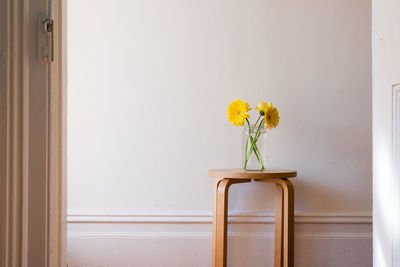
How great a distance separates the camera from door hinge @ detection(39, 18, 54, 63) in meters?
0.75

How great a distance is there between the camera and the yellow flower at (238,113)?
1.92 metres

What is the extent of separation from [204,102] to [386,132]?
149 cm

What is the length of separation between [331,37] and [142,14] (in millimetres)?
961

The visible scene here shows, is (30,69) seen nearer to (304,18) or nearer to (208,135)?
(208,135)

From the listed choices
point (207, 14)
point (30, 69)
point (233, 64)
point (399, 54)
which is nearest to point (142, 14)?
point (207, 14)

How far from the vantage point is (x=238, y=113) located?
1.94 meters

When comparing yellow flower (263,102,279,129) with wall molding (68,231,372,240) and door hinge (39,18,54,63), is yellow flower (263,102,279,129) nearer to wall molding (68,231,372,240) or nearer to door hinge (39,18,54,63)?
wall molding (68,231,372,240)

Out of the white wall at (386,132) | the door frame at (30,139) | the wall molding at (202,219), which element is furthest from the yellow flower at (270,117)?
the door frame at (30,139)

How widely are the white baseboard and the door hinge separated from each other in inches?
59.8

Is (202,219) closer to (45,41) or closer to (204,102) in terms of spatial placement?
(204,102)

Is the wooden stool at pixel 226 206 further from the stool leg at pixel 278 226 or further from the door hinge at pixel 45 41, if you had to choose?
the door hinge at pixel 45 41

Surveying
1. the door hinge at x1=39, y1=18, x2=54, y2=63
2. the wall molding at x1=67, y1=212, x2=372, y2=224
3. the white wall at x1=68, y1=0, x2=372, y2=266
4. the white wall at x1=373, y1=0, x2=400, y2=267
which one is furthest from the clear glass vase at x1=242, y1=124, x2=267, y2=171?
the door hinge at x1=39, y1=18, x2=54, y2=63

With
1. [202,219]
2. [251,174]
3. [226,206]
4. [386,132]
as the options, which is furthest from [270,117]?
[386,132]

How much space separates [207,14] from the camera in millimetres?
2201
